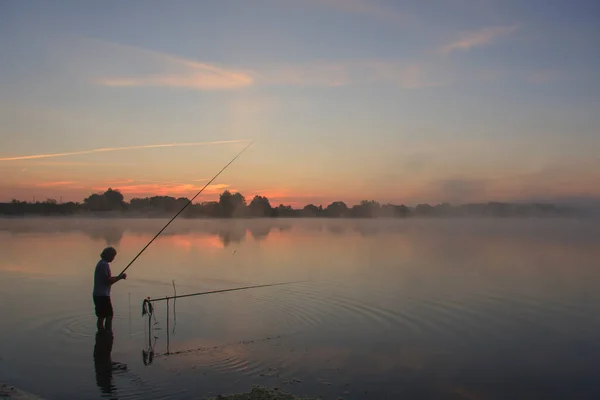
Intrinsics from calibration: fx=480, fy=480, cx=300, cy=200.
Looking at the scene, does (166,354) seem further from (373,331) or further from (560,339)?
(560,339)

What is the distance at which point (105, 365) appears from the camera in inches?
331

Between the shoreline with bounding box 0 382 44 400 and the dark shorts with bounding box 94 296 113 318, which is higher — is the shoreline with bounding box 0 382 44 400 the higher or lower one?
the lower one

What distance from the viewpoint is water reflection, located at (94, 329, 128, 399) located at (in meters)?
7.38

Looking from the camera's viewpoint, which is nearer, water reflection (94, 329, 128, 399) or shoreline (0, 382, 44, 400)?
shoreline (0, 382, 44, 400)

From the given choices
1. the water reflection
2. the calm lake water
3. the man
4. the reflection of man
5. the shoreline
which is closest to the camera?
the shoreline

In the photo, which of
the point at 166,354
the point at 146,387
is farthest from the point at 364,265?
the point at 146,387

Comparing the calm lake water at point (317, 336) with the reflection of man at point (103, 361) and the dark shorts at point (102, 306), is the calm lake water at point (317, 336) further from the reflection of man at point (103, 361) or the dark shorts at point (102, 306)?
the dark shorts at point (102, 306)

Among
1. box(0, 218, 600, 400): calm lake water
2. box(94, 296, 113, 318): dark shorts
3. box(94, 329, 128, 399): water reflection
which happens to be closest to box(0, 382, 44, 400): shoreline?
box(0, 218, 600, 400): calm lake water

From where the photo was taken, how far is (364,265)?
23.9 metres

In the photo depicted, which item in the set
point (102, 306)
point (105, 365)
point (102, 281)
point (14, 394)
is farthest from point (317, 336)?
point (14, 394)

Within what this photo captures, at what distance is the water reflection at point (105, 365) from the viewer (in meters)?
7.38

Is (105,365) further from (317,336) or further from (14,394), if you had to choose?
(317,336)

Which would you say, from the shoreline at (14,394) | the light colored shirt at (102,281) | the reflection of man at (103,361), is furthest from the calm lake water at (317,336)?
the light colored shirt at (102,281)

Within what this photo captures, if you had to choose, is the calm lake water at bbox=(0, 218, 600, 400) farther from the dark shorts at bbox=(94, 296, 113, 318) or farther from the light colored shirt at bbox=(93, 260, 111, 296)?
the light colored shirt at bbox=(93, 260, 111, 296)
